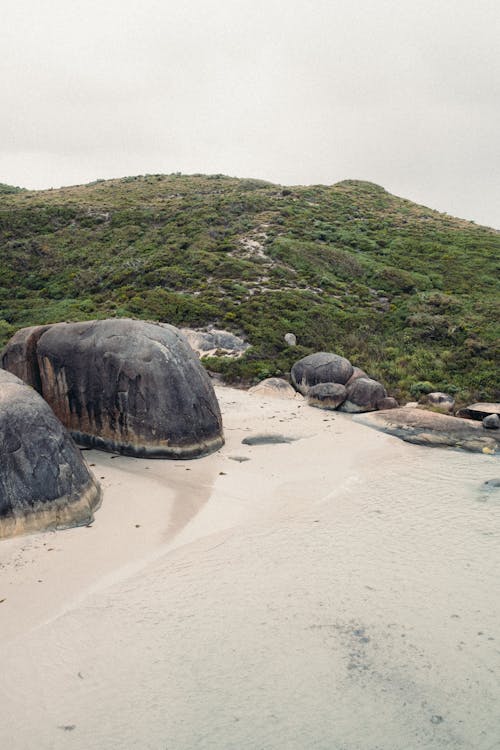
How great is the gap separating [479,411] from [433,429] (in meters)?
2.49

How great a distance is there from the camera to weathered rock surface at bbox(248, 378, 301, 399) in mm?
21078

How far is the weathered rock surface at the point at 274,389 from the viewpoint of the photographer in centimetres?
2108

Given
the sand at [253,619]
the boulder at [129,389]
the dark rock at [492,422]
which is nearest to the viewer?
the sand at [253,619]

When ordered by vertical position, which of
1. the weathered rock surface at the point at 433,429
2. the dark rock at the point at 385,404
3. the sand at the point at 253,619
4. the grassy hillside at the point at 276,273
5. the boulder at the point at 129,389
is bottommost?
the sand at the point at 253,619

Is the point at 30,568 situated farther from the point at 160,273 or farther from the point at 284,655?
the point at 160,273

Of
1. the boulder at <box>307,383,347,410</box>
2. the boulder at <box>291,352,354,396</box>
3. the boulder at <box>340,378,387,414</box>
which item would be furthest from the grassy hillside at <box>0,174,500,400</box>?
the boulder at <box>307,383,347,410</box>

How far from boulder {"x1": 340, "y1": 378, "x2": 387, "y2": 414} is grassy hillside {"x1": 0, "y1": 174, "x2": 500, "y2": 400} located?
9.56ft

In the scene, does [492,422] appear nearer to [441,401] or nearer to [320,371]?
[441,401]

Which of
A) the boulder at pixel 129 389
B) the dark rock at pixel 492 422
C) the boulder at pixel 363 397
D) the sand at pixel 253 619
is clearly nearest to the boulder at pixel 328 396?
the boulder at pixel 363 397

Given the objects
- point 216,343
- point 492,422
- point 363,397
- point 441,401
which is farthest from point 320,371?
point 216,343

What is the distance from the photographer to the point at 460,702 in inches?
242

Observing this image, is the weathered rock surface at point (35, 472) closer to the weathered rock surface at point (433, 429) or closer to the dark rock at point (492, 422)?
the weathered rock surface at point (433, 429)

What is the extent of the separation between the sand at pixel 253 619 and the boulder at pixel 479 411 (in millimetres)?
6315

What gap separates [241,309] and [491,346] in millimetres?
12638
